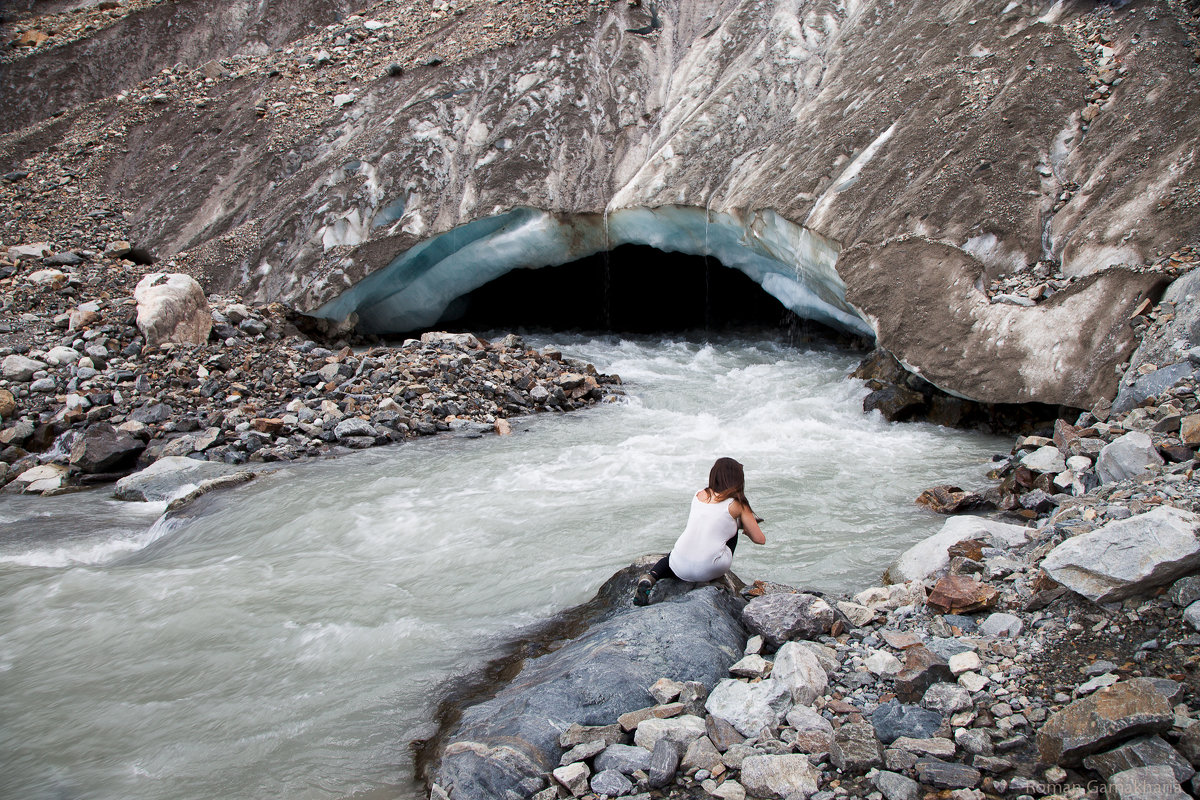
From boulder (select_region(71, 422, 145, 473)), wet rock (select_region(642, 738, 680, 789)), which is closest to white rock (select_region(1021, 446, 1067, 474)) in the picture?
wet rock (select_region(642, 738, 680, 789))

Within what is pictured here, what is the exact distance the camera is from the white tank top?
3.28 meters

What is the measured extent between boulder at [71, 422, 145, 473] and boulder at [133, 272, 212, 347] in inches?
72.5

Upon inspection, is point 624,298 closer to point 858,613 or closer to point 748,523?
point 748,523

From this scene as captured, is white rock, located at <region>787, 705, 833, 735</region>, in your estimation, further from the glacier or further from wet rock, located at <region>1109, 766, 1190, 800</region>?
the glacier

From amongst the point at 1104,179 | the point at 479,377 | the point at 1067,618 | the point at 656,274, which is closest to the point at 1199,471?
the point at 1067,618

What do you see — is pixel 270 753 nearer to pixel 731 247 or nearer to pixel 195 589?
pixel 195 589

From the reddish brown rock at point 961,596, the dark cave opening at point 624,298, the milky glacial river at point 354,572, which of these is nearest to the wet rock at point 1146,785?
the reddish brown rock at point 961,596

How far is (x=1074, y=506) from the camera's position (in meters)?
3.56

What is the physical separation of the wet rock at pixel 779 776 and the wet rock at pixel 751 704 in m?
0.18

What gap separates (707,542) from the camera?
3.28 metres

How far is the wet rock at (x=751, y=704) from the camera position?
7.82 feet

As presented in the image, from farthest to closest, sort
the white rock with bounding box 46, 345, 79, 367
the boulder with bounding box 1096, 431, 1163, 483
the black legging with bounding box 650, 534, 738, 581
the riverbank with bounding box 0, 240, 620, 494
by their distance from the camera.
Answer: the white rock with bounding box 46, 345, 79, 367 < the riverbank with bounding box 0, 240, 620, 494 < the boulder with bounding box 1096, 431, 1163, 483 < the black legging with bounding box 650, 534, 738, 581

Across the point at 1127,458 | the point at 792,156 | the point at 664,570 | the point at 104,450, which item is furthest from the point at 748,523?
the point at 792,156

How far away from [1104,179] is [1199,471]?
4.05 m
